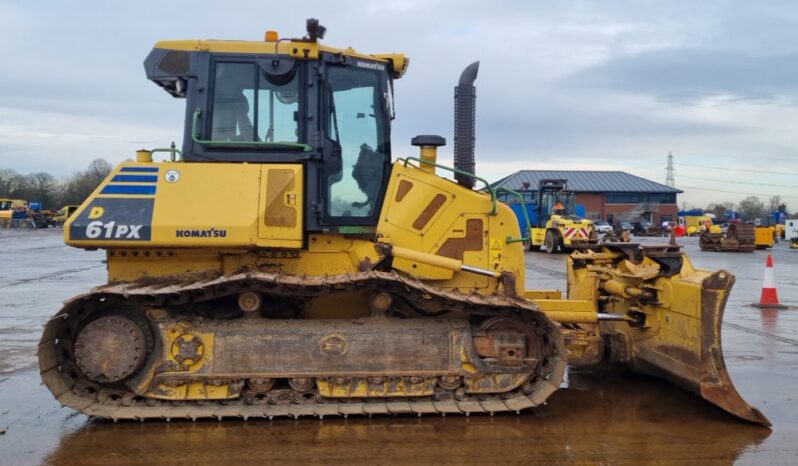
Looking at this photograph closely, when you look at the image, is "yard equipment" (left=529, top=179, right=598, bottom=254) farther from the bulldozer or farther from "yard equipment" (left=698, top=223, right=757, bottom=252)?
the bulldozer

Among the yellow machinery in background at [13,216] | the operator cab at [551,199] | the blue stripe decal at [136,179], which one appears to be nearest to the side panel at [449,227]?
the blue stripe decal at [136,179]

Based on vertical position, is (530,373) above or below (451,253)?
below

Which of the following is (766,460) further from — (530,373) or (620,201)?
(620,201)

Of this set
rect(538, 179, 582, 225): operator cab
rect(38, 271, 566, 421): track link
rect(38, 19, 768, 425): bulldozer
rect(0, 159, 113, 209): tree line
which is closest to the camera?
rect(38, 271, 566, 421): track link

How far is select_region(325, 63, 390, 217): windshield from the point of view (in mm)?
5980

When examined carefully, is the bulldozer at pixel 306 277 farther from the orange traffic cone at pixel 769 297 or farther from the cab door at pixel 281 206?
the orange traffic cone at pixel 769 297

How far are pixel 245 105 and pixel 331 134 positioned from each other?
0.79 meters

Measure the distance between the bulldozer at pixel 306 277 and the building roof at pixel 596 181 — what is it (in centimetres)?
7139

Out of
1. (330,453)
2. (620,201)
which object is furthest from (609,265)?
(620,201)

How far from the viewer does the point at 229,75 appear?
5898mm

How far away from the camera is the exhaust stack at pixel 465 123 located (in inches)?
246

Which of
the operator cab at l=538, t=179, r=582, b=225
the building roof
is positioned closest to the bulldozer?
the operator cab at l=538, t=179, r=582, b=225

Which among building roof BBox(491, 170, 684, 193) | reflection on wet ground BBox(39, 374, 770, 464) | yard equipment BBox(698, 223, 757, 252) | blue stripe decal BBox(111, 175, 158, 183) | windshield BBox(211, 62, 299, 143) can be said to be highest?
building roof BBox(491, 170, 684, 193)

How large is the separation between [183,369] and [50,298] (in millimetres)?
9027
